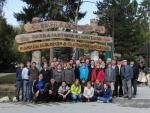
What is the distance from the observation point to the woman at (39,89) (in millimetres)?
23297

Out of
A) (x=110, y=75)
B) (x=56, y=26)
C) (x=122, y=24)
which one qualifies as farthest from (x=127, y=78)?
(x=122, y=24)

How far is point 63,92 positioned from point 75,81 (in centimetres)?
78

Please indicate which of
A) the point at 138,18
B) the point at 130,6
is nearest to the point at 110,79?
the point at 130,6

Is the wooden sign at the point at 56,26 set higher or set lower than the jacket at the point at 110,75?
higher

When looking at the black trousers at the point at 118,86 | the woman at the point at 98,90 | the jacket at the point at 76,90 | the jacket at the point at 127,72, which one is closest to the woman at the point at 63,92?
the jacket at the point at 76,90

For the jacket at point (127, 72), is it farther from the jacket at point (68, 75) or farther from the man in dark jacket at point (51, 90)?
the man in dark jacket at point (51, 90)

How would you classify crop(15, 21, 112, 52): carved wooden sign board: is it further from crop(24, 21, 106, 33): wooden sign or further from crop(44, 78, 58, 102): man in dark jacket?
crop(44, 78, 58, 102): man in dark jacket

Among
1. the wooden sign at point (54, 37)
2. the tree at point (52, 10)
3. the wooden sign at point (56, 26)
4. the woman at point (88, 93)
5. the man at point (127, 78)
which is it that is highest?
the tree at point (52, 10)

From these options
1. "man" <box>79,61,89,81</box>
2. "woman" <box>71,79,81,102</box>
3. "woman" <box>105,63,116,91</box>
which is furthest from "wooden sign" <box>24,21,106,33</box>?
"woman" <box>105,63,116,91</box>

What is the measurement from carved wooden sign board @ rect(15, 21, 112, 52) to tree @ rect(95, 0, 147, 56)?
156 ft

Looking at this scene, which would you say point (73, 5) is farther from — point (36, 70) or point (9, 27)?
point (36, 70)

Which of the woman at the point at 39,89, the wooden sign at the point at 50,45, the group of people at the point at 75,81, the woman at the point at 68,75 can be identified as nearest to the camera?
the woman at the point at 39,89

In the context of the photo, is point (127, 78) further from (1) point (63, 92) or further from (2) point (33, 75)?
(2) point (33, 75)

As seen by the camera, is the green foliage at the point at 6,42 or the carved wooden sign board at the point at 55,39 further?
the green foliage at the point at 6,42
